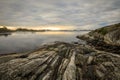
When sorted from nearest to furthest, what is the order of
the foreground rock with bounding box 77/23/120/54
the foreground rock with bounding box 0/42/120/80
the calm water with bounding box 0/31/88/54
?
the foreground rock with bounding box 0/42/120/80 < the foreground rock with bounding box 77/23/120/54 < the calm water with bounding box 0/31/88/54

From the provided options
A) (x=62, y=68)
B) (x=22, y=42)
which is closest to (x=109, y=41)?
(x=62, y=68)

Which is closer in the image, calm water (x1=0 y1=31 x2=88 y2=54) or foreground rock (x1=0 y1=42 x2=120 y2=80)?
foreground rock (x1=0 y1=42 x2=120 y2=80)

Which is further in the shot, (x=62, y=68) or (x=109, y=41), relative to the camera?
(x=109, y=41)

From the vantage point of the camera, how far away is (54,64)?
14422 millimetres

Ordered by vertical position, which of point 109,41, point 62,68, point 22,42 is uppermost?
point 62,68

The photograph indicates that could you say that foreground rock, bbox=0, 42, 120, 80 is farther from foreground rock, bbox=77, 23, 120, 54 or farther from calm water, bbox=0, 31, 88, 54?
calm water, bbox=0, 31, 88, 54

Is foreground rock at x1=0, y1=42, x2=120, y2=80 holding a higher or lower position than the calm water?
higher

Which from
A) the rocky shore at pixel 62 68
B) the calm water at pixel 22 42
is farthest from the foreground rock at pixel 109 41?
the calm water at pixel 22 42

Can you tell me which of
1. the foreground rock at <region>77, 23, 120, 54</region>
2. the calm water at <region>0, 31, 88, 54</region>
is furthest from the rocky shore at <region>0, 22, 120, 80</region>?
the calm water at <region>0, 31, 88, 54</region>

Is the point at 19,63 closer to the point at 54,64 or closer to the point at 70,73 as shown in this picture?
the point at 54,64

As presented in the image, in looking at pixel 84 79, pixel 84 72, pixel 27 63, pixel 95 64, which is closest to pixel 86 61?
pixel 95 64

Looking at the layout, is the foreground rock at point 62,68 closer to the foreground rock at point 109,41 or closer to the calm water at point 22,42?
the foreground rock at point 109,41

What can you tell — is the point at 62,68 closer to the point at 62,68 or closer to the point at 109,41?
the point at 62,68

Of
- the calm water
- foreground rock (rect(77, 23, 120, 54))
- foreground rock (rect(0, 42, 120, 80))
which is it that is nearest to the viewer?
foreground rock (rect(0, 42, 120, 80))
